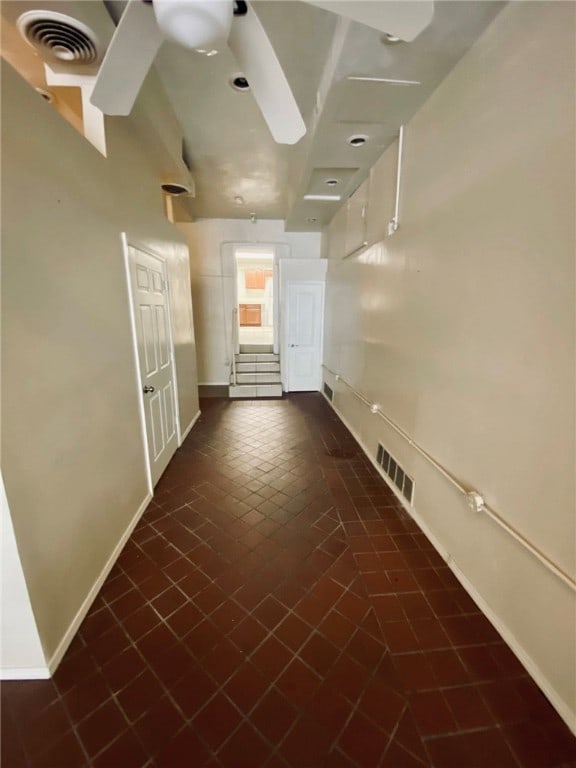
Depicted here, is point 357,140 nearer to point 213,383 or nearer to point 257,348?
point 213,383

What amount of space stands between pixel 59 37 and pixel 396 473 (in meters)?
3.60

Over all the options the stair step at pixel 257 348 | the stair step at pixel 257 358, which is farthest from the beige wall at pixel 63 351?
the stair step at pixel 257 348

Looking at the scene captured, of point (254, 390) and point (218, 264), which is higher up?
point (218, 264)

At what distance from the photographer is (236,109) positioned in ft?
8.95

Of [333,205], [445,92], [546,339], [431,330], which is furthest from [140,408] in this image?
[333,205]

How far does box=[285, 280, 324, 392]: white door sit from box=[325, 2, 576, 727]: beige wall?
3.20m

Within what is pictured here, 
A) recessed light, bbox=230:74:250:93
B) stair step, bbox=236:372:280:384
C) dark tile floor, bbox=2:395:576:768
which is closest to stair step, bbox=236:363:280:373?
stair step, bbox=236:372:280:384

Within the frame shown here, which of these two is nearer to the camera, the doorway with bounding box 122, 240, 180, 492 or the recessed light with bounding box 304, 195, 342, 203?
the doorway with bounding box 122, 240, 180, 492

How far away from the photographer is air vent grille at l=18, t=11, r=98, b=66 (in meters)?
1.46

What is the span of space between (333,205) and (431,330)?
128 inches

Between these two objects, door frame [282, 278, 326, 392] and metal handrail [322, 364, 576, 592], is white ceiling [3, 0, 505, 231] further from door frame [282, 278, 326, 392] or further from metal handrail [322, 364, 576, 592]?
metal handrail [322, 364, 576, 592]

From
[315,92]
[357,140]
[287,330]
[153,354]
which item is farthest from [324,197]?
[153,354]

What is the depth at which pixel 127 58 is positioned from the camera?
125 cm

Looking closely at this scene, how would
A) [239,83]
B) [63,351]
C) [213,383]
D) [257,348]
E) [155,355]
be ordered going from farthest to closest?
[257,348] → [213,383] → [155,355] → [239,83] → [63,351]
